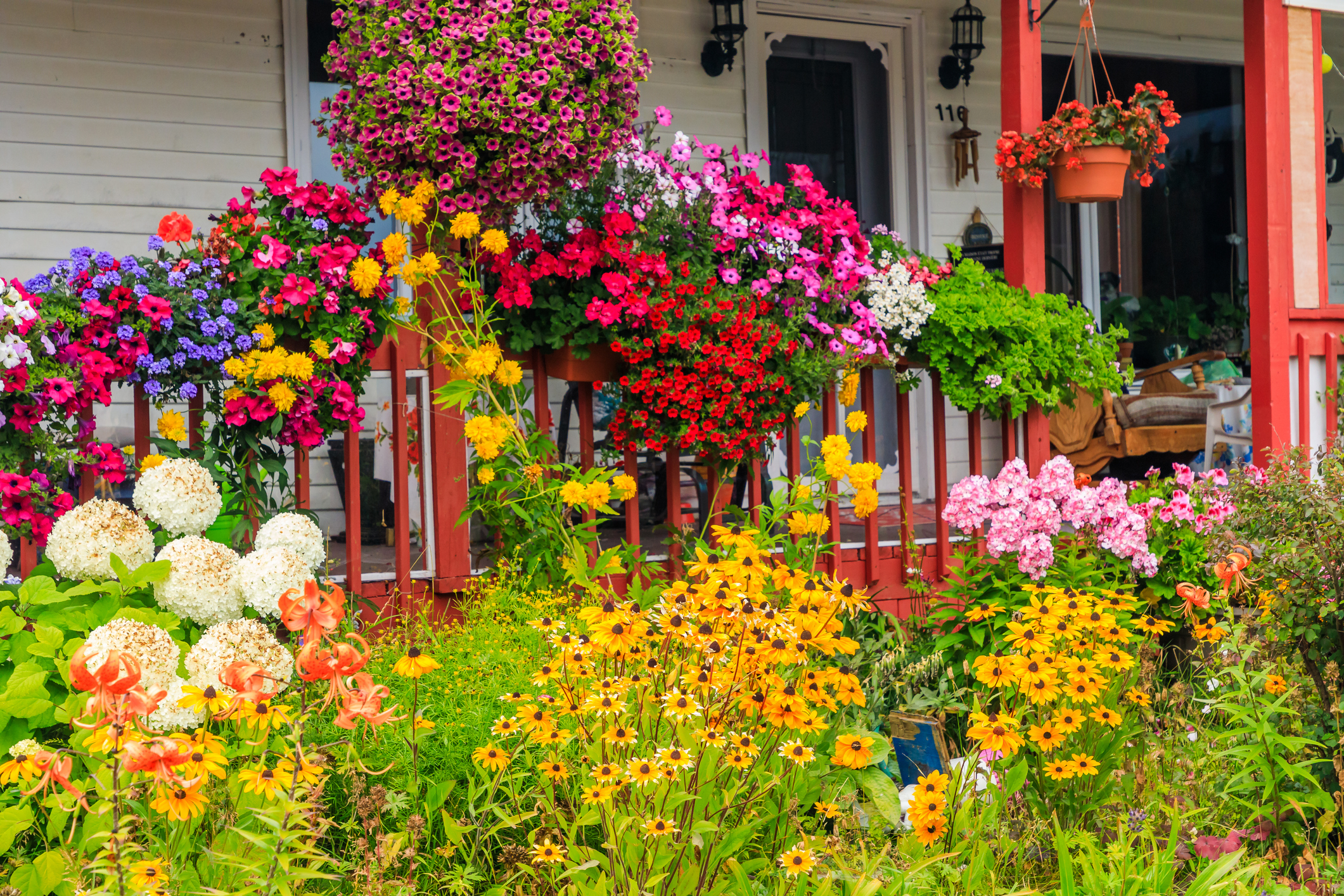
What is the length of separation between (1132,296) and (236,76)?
5.16 m

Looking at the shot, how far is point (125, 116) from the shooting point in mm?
4891

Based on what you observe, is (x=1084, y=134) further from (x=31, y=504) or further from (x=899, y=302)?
(x=31, y=504)

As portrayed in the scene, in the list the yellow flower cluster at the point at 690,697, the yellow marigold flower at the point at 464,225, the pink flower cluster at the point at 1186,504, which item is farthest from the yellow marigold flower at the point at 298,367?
the pink flower cluster at the point at 1186,504

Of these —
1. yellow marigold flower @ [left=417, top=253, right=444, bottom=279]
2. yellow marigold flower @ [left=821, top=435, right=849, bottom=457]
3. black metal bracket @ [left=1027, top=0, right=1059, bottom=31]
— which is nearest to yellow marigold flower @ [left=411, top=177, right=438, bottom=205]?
yellow marigold flower @ [left=417, top=253, right=444, bottom=279]

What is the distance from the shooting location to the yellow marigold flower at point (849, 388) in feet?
11.8

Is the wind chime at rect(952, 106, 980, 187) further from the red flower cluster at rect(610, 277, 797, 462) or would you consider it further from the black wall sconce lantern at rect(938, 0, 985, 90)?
the red flower cluster at rect(610, 277, 797, 462)

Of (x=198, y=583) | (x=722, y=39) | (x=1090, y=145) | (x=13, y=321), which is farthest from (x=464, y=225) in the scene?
(x=722, y=39)

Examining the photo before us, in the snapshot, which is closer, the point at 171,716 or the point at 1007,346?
the point at 171,716

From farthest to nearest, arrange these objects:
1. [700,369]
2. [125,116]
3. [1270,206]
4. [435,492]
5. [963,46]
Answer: [963,46] → [125,116] → [1270,206] → [435,492] → [700,369]

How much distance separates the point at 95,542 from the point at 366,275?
987 millimetres

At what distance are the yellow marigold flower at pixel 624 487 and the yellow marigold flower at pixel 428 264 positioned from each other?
0.77 m

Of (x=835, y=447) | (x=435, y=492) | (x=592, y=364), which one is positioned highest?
Result: (x=592, y=364)

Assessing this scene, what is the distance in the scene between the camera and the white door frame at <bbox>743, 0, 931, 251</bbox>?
5863 mm

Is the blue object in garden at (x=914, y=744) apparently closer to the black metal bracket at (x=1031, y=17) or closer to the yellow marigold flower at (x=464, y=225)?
the yellow marigold flower at (x=464, y=225)
